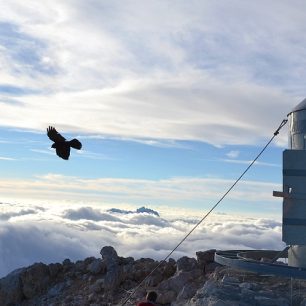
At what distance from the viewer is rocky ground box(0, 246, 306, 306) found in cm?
1716

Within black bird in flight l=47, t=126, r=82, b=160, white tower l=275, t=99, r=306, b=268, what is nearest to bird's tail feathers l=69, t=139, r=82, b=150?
black bird in flight l=47, t=126, r=82, b=160

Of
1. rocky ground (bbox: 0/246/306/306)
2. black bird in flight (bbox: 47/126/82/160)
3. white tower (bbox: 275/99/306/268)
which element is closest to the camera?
black bird in flight (bbox: 47/126/82/160)

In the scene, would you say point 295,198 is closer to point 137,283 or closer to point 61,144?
point 61,144

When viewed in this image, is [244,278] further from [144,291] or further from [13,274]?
[13,274]

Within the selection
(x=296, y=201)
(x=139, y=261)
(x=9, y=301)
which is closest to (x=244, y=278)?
(x=296, y=201)

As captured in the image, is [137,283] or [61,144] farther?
[137,283]

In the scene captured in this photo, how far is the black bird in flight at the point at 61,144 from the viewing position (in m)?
15.6

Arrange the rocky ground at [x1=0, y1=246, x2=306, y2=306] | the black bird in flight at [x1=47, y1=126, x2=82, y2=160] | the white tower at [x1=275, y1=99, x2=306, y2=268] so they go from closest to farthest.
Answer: the black bird in flight at [x1=47, y1=126, x2=82, y2=160] → the white tower at [x1=275, y1=99, x2=306, y2=268] → the rocky ground at [x1=0, y1=246, x2=306, y2=306]

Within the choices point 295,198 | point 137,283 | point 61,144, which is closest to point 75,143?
point 61,144

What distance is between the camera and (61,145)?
52.1 ft

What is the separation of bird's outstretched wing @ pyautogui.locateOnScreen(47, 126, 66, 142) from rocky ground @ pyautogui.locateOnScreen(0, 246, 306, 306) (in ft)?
21.5

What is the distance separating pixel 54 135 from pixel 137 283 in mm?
14627

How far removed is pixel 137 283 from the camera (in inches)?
1131

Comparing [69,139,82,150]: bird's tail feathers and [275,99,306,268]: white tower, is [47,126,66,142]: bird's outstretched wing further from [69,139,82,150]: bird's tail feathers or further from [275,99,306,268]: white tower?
[275,99,306,268]: white tower
